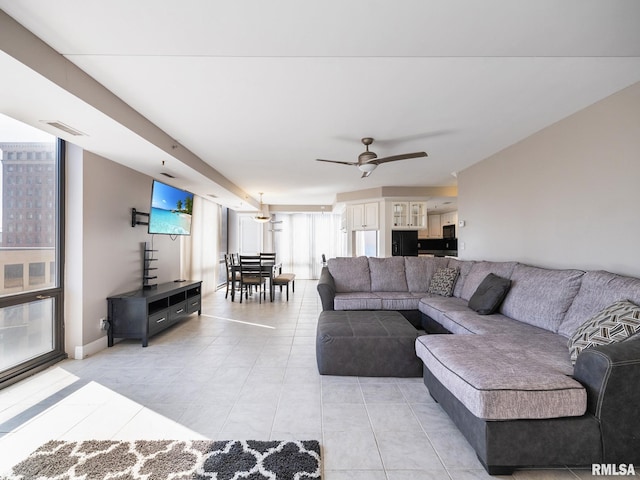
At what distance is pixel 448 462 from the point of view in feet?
5.00

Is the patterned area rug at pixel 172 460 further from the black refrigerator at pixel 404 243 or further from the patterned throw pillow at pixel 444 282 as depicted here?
the black refrigerator at pixel 404 243

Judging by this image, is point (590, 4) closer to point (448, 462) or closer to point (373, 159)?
point (373, 159)

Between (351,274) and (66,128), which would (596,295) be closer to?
(351,274)

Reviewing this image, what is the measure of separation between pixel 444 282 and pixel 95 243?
427 cm

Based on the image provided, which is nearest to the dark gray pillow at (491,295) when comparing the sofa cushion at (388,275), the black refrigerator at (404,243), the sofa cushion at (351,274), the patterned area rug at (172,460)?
the sofa cushion at (388,275)

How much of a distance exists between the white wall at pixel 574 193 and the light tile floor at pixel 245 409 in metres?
1.87

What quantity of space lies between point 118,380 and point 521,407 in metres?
2.95

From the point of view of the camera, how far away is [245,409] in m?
2.01

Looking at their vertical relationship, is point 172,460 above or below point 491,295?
below

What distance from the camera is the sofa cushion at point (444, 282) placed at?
149 inches

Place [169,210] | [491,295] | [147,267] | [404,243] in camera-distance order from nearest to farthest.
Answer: [491,295] → [147,267] → [169,210] → [404,243]

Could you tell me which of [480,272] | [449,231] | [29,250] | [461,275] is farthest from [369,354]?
[449,231]

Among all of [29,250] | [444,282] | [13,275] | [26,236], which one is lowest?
[444,282]

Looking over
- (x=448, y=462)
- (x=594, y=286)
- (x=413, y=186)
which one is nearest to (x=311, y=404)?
(x=448, y=462)
